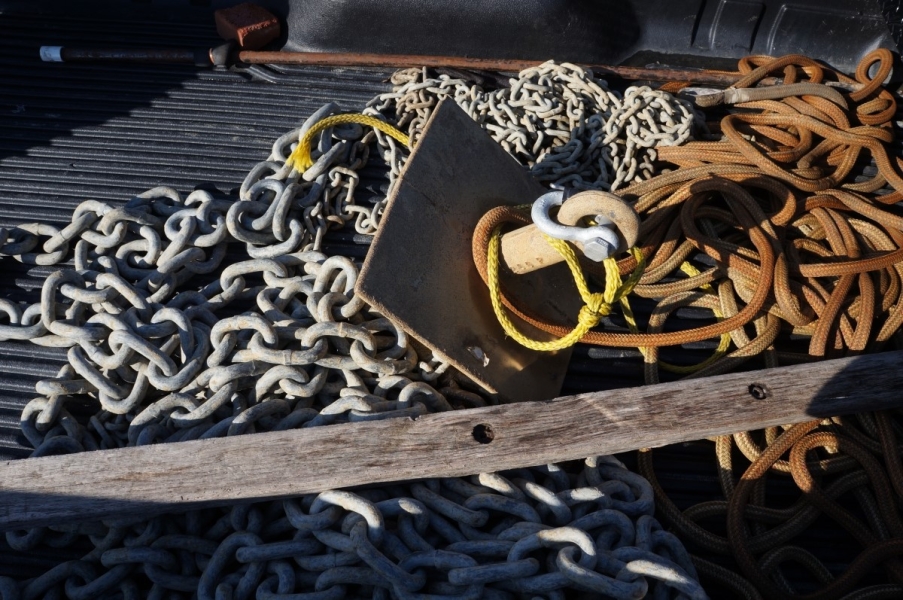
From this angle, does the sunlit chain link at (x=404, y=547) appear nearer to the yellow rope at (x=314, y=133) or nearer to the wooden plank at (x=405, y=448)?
the wooden plank at (x=405, y=448)

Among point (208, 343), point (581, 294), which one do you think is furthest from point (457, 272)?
point (208, 343)

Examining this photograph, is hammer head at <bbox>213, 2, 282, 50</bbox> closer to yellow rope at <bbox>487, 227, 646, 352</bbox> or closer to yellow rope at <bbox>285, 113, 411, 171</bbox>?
yellow rope at <bbox>285, 113, 411, 171</bbox>

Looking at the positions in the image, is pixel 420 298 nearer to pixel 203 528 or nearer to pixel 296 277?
pixel 296 277

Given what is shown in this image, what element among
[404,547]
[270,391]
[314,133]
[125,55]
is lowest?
[404,547]

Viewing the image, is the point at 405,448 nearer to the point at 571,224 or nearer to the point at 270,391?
the point at 270,391

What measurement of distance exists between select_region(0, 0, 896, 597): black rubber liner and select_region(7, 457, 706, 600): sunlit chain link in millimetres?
451

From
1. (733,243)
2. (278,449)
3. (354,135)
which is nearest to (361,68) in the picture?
(354,135)

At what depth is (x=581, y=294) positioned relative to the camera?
206 centimetres

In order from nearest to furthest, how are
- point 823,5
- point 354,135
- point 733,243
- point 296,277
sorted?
point 296,277
point 733,243
point 354,135
point 823,5

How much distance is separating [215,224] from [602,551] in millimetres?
1745

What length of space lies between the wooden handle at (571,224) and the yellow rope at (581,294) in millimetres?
39

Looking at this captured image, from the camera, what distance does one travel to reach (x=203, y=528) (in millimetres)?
2049

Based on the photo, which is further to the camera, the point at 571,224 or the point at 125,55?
the point at 125,55

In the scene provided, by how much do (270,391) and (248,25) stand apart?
2039 millimetres
